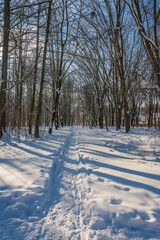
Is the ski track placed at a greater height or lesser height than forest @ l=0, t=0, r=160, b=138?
lesser

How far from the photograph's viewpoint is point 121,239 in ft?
4.47

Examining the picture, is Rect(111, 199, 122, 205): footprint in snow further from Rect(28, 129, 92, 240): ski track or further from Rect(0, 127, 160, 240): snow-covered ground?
Rect(28, 129, 92, 240): ski track

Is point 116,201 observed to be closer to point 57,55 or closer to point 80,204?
point 80,204

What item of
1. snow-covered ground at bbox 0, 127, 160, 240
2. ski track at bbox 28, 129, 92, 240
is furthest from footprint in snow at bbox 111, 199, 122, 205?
ski track at bbox 28, 129, 92, 240

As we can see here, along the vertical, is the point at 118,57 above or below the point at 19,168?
above

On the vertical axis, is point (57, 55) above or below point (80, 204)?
above

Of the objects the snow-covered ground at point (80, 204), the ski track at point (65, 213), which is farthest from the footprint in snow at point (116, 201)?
the ski track at point (65, 213)

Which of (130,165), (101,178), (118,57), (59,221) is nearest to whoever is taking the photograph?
(59,221)

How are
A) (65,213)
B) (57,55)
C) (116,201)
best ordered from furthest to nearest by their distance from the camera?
(57,55)
(116,201)
(65,213)

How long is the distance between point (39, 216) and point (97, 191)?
1.03 metres

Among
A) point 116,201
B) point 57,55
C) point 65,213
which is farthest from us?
point 57,55

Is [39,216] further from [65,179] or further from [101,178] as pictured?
[101,178]

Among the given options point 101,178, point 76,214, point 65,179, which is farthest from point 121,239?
point 65,179

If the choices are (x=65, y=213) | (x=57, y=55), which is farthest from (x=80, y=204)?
(x=57, y=55)
